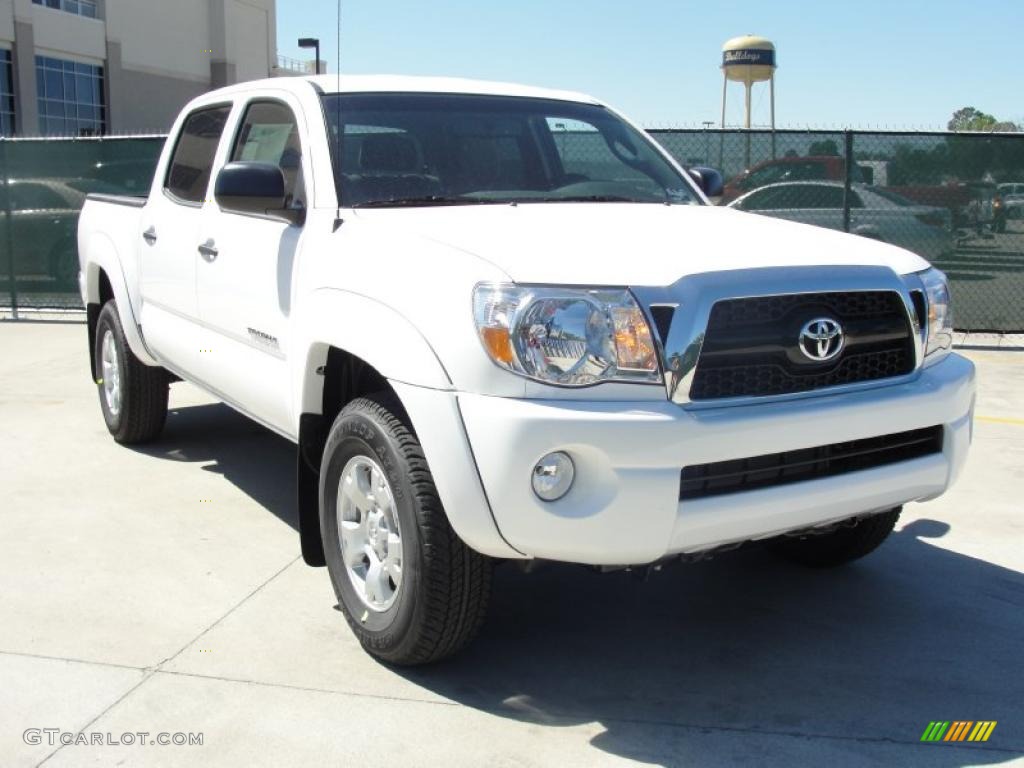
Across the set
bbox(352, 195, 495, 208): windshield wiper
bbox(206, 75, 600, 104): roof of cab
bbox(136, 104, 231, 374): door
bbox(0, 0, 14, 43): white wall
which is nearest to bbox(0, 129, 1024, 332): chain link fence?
bbox(206, 75, 600, 104): roof of cab

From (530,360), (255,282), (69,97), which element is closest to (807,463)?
(530,360)

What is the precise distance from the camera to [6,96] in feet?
124

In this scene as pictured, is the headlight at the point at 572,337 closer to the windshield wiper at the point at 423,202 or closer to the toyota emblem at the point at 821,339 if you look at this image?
the toyota emblem at the point at 821,339

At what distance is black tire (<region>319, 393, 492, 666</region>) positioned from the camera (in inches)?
133

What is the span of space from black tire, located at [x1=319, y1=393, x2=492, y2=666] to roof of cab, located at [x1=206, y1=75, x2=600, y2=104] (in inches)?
58.1

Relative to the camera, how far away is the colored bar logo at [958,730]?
3.34m

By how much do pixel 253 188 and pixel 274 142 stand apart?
2.60 ft

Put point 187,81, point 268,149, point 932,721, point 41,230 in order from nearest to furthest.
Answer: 1. point 932,721
2. point 268,149
3. point 41,230
4. point 187,81

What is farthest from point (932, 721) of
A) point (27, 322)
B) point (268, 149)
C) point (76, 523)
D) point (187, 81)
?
point (187, 81)

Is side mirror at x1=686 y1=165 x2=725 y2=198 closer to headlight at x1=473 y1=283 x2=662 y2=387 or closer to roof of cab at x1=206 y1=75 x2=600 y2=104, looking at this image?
roof of cab at x1=206 y1=75 x2=600 y2=104

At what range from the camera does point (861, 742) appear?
10.9 ft

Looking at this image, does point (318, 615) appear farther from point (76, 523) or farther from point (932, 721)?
point (932, 721)

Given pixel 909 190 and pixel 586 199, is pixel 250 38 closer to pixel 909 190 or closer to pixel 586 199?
pixel 909 190

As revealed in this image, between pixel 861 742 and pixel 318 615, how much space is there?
1.98 m
